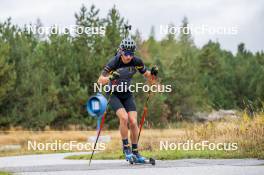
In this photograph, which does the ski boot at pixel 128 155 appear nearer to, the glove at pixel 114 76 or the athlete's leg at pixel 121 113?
the athlete's leg at pixel 121 113

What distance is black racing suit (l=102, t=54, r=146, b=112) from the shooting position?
1018 cm

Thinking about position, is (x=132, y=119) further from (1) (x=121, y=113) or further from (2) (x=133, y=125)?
(1) (x=121, y=113)

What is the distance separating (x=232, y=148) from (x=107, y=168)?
3569 mm

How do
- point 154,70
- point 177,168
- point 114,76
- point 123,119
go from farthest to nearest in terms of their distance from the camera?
point 154,70 → point 123,119 → point 114,76 → point 177,168

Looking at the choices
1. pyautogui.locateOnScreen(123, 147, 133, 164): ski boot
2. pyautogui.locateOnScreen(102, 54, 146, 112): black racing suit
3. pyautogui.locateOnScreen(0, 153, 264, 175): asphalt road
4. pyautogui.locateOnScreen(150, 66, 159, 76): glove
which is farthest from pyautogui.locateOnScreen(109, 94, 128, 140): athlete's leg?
pyautogui.locateOnScreen(150, 66, 159, 76): glove

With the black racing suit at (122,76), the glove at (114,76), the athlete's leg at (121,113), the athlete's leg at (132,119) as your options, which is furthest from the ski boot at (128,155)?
the glove at (114,76)

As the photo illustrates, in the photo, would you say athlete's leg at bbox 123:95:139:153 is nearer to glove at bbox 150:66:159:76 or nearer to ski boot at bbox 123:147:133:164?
ski boot at bbox 123:147:133:164

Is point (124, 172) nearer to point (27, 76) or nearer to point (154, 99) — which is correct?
point (27, 76)

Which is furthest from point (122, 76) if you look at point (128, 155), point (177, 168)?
point (177, 168)

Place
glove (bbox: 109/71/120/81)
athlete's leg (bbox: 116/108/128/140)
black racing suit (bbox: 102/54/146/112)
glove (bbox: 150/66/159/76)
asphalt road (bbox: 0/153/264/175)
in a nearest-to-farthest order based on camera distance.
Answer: asphalt road (bbox: 0/153/264/175)
glove (bbox: 109/71/120/81)
athlete's leg (bbox: 116/108/128/140)
black racing suit (bbox: 102/54/146/112)
glove (bbox: 150/66/159/76)

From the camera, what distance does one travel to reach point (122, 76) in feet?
33.4

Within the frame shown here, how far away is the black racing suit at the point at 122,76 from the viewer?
1018 centimetres

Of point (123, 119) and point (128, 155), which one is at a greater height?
point (123, 119)

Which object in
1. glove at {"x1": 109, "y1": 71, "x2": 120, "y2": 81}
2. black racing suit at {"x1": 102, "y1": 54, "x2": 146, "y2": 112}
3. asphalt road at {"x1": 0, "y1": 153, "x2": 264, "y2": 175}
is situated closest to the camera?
asphalt road at {"x1": 0, "y1": 153, "x2": 264, "y2": 175}
